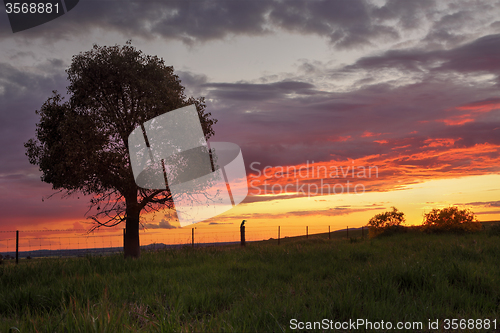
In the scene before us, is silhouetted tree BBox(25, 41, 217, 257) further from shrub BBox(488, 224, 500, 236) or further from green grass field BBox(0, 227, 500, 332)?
shrub BBox(488, 224, 500, 236)

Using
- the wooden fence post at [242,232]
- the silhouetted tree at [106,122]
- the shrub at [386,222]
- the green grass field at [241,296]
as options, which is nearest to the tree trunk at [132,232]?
the silhouetted tree at [106,122]

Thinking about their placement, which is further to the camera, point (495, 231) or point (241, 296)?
point (495, 231)

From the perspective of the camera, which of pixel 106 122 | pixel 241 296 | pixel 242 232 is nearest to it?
pixel 241 296

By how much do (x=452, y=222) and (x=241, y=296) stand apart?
21081mm

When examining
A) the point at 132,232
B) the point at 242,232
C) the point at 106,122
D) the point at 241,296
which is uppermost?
the point at 106,122

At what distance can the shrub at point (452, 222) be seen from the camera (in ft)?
71.7

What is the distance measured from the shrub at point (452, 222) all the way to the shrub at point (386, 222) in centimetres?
217

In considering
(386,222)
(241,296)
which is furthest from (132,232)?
(386,222)

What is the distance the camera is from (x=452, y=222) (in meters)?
22.2

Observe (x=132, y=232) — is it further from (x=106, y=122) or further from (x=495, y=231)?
(x=495, y=231)

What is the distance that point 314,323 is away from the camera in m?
4.29

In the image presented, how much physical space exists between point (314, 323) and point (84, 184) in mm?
15830

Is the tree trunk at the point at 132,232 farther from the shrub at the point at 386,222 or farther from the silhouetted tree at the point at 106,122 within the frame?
the shrub at the point at 386,222

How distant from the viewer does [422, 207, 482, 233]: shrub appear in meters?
21.8
